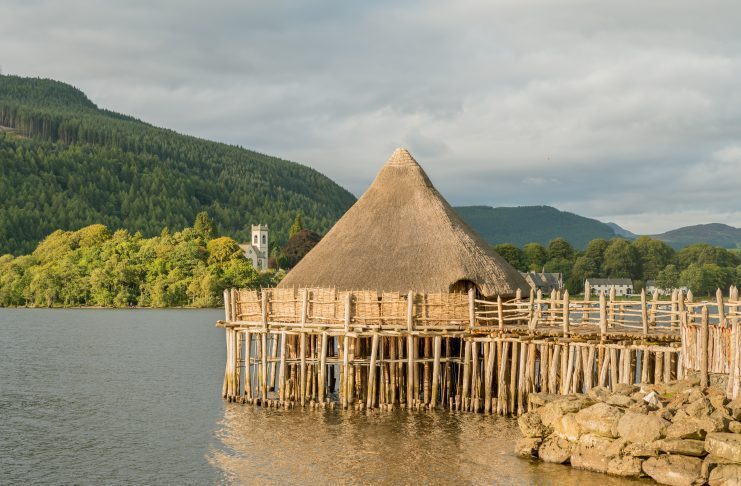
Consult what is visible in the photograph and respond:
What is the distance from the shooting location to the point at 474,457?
2777 centimetres

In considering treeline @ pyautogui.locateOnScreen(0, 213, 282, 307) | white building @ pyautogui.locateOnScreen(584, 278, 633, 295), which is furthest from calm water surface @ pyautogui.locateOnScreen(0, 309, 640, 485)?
white building @ pyautogui.locateOnScreen(584, 278, 633, 295)

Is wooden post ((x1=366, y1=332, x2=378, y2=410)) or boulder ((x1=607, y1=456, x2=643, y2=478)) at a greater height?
wooden post ((x1=366, y1=332, x2=378, y2=410))

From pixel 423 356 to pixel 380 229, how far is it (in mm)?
6294

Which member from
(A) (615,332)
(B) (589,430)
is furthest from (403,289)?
(B) (589,430)

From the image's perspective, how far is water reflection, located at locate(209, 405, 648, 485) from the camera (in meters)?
25.9

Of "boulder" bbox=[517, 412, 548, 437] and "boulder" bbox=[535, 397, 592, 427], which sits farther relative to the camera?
"boulder" bbox=[517, 412, 548, 437]

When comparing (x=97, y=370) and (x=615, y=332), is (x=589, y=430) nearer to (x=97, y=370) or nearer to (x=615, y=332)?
(x=615, y=332)

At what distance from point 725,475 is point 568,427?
16.7 ft

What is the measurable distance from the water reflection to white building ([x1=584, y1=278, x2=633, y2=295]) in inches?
5391

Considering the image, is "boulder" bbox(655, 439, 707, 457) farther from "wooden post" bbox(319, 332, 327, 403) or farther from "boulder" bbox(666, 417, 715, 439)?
"wooden post" bbox(319, 332, 327, 403)

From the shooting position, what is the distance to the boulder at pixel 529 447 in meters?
27.0

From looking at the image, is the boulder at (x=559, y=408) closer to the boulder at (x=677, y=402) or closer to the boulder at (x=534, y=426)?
the boulder at (x=534, y=426)

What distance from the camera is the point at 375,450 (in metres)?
28.9

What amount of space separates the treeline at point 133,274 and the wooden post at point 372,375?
96.3 meters
